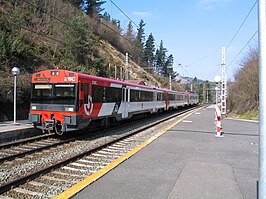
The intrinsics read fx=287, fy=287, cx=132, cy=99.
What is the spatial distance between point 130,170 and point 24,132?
756cm

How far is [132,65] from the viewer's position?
74.9m

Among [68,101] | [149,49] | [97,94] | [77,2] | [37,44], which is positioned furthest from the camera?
[149,49]

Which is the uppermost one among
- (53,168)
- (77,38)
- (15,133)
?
(77,38)

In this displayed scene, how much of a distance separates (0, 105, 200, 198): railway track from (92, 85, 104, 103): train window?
229 centimetres

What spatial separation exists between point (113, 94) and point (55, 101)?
3.74 metres

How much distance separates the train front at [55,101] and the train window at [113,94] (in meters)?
2.69

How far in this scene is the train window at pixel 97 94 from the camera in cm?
1262

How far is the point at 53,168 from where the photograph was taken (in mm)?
7039

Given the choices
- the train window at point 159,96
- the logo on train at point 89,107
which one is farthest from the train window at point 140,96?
the logo on train at point 89,107

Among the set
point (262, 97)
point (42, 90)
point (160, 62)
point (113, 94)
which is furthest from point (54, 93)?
point (160, 62)

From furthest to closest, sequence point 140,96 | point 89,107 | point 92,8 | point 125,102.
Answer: point 92,8 < point 140,96 < point 125,102 < point 89,107

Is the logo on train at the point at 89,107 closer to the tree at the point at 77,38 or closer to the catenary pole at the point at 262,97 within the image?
the catenary pole at the point at 262,97

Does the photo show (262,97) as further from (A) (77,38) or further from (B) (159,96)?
(A) (77,38)

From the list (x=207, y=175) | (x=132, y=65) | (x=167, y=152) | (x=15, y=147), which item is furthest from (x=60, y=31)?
(x=132, y=65)
